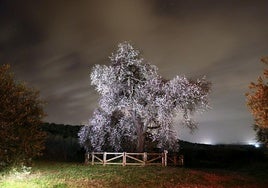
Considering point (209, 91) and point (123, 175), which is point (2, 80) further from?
point (209, 91)

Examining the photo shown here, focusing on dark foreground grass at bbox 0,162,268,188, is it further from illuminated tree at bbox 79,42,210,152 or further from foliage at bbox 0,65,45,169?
illuminated tree at bbox 79,42,210,152

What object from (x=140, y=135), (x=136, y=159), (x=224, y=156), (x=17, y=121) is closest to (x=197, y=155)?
(x=224, y=156)

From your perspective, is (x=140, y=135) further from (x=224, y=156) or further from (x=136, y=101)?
(x=224, y=156)

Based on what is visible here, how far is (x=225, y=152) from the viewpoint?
59875 millimetres

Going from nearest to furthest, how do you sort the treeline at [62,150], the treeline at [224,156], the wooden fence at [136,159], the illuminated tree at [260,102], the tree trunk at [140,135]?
the illuminated tree at [260,102] < the wooden fence at [136,159] < the tree trunk at [140,135] < the treeline at [62,150] < the treeline at [224,156]

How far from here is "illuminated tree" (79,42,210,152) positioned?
37.6 meters

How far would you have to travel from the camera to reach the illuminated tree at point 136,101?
37.6 metres

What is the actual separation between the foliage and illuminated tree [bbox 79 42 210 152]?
57.8ft

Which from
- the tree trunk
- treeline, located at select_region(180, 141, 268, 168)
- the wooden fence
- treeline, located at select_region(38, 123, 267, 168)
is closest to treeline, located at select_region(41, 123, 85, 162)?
treeline, located at select_region(38, 123, 267, 168)

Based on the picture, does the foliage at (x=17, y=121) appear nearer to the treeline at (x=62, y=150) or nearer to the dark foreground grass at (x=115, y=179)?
the dark foreground grass at (x=115, y=179)

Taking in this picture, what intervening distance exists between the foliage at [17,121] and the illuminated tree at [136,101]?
57.8 ft

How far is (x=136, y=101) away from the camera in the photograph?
37.8m

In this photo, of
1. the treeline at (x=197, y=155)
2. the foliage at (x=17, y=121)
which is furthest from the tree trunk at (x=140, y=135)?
the foliage at (x=17, y=121)

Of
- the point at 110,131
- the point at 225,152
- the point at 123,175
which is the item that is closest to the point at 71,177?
the point at 123,175
